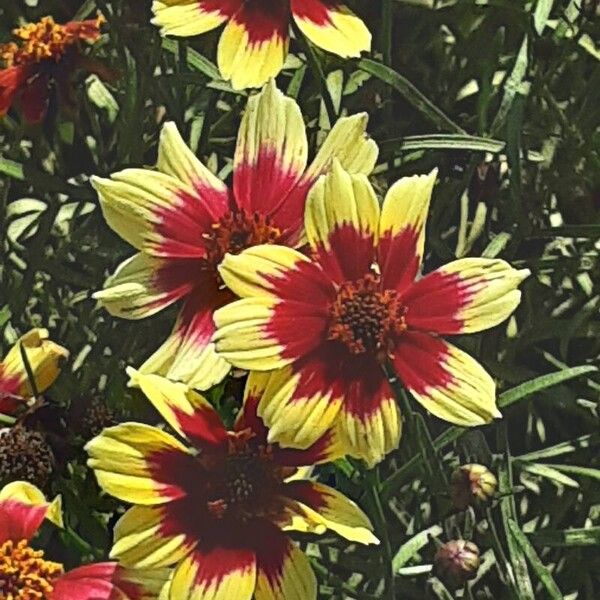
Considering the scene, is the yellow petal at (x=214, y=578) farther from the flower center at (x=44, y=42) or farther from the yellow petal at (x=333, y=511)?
the flower center at (x=44, y=42)

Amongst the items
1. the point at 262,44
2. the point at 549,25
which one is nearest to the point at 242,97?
the point at 262,44

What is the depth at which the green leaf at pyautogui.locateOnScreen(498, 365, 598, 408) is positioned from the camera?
0.67 meters

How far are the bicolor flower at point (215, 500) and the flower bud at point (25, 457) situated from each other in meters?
0.07

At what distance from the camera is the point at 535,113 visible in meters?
0.79

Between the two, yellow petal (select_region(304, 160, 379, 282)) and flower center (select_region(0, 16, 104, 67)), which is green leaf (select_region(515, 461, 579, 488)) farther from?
flower center (select_region(0, 16, 104, 67))

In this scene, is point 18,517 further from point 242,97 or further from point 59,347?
point 242,97

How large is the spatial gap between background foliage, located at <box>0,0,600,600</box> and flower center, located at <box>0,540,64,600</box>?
0.02 meters

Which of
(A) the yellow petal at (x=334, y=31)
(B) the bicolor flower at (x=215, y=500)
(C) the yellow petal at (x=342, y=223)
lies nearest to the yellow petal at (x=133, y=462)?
(B) the bicolor flower at (x=215, y=500)

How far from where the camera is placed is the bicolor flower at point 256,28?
26.8 inches

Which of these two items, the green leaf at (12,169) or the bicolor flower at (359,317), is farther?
the green leaf at (12,169)

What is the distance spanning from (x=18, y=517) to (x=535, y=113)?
386 millimetres

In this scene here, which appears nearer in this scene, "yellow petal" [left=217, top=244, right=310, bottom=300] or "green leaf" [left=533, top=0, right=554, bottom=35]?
"yellow petal" [left=217, top=244, right=310, bottom=300]

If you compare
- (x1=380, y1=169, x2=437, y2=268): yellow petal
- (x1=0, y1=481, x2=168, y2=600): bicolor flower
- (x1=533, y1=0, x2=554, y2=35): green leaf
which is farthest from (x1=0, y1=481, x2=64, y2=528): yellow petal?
(x1=533, y1=0, x2=554, y2=35): green leaf

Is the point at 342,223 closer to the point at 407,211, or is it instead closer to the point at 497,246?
the point at 407,211
